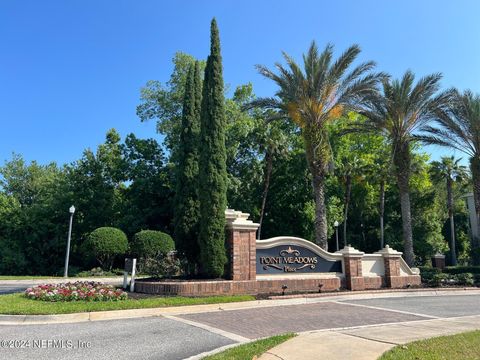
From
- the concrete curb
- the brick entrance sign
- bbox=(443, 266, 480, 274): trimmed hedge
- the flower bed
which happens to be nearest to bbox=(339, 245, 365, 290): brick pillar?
the brick entrance sign

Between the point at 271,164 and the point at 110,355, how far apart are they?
99.3 feet

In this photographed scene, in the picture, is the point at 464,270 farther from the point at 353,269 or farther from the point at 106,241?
the point at 106,241

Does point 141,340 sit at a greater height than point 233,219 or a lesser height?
lesser

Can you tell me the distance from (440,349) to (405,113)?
1833cm

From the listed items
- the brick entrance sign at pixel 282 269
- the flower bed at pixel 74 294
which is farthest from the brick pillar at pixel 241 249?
the flower bed at pixel 74 294

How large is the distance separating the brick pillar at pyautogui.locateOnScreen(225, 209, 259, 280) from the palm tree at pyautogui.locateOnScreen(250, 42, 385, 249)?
6.16 meters

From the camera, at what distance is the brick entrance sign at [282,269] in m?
13.9

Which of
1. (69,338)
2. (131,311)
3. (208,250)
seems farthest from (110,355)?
(208,250)

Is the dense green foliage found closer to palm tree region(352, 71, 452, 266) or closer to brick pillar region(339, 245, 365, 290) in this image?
palm tree region(352, 71, 452, 266)

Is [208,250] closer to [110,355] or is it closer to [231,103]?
[110,355]

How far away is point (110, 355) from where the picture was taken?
6336 millimetres

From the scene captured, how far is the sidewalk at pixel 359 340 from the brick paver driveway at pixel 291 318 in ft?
3.11

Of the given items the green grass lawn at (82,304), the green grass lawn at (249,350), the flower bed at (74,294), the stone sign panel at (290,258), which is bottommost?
the green grass lawn at (249,350)

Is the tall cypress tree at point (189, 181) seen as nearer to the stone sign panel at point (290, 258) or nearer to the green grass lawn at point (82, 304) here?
the stone sign panel at point (290, 258)
